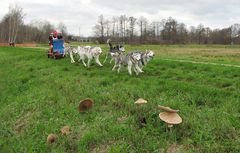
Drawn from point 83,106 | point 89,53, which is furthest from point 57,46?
point 83,106

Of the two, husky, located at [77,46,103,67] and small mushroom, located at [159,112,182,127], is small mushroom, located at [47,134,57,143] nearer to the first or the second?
small mushroom, located at [159,112,182,127]

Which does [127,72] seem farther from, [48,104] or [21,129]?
[21,129]

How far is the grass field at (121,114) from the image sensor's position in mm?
6148

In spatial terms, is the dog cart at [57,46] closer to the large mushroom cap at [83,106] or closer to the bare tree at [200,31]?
the large mushroom cap at [83,106]

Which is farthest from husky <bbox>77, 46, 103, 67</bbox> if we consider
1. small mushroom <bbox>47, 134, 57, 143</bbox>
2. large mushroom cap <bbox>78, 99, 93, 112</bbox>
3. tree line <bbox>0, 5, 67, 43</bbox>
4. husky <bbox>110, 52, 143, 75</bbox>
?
tree line <bbox>0, 5, 67, 43</bbox>

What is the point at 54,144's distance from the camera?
686cm

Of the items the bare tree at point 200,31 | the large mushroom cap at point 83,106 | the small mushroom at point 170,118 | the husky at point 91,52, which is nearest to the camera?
the small mushroom at point 170,118

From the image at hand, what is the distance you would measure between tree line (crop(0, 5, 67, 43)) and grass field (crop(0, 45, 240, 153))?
68.4 metres

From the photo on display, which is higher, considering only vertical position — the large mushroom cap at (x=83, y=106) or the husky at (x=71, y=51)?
the husky at (x=71, y=51)

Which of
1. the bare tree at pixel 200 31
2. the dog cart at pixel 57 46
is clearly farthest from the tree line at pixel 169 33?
the dog cart at pixel 57 46

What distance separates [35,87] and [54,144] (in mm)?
5593

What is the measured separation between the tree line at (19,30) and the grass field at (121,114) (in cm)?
6843

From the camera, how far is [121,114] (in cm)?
765

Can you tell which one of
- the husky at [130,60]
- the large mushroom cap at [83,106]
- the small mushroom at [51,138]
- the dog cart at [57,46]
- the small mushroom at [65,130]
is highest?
the dog cart at [57,46]
